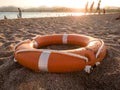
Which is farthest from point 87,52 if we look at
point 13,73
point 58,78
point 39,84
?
point 13,73

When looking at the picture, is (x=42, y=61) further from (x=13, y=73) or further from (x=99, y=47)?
(x=99, y=47)

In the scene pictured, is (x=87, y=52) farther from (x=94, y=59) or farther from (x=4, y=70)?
(x=4, y=70)

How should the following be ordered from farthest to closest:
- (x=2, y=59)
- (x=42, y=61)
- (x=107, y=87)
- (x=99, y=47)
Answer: (x=2, y=59) < (x=99, y=47) < (x=42, y=61) < (x=107, y=87)

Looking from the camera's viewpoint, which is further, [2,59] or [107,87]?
[2,59]

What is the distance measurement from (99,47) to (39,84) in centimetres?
94

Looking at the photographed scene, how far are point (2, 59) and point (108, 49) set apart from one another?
1.59m

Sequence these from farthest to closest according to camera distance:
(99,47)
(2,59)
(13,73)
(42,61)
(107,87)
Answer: (2,59)
(99,47)
(13,73)
(42,61)
(107,87)

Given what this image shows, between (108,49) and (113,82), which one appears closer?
(113,82)

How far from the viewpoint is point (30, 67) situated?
248 cm

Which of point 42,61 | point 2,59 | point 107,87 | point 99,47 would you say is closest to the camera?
point 107,87

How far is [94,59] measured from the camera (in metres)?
2.49

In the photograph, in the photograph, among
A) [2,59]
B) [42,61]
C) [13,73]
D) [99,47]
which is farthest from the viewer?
[2,59]

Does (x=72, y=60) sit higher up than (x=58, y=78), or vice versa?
(x=72, y=60)

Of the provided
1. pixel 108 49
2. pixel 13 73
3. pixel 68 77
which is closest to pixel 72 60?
pixel 68 77
